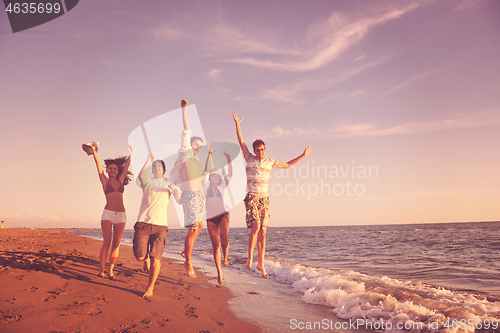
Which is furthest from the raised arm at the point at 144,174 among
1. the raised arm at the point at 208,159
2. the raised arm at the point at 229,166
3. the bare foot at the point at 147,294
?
the bare foot at the point at 147,294

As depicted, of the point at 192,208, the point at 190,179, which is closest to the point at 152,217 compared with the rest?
the point at 192,208

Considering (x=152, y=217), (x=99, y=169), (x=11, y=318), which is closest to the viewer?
(x=11, y=318)

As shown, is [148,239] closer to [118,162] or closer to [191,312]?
[191,312]

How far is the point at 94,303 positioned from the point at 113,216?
1.96 metres

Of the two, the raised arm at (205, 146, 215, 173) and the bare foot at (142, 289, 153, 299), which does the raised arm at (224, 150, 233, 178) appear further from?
the bare foot at (142, 289, 153, 299)

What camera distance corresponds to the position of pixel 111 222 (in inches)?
271

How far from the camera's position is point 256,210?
558 centimetres

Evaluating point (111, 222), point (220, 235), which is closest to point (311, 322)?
point (220, 235)

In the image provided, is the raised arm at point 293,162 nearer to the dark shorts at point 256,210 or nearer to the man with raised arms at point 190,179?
the dark shorts at point 256,210

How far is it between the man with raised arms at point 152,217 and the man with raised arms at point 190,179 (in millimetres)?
224

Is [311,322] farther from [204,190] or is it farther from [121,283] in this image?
[121,283]

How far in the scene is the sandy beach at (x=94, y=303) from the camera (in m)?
4.85

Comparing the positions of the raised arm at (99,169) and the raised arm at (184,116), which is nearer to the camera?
the raised arm at (184,116)

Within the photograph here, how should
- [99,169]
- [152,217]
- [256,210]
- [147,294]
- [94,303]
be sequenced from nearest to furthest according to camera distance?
1. [256,210]
2. [94,303]
3. [152,217]
4. [147,294]
5. [99,169]
